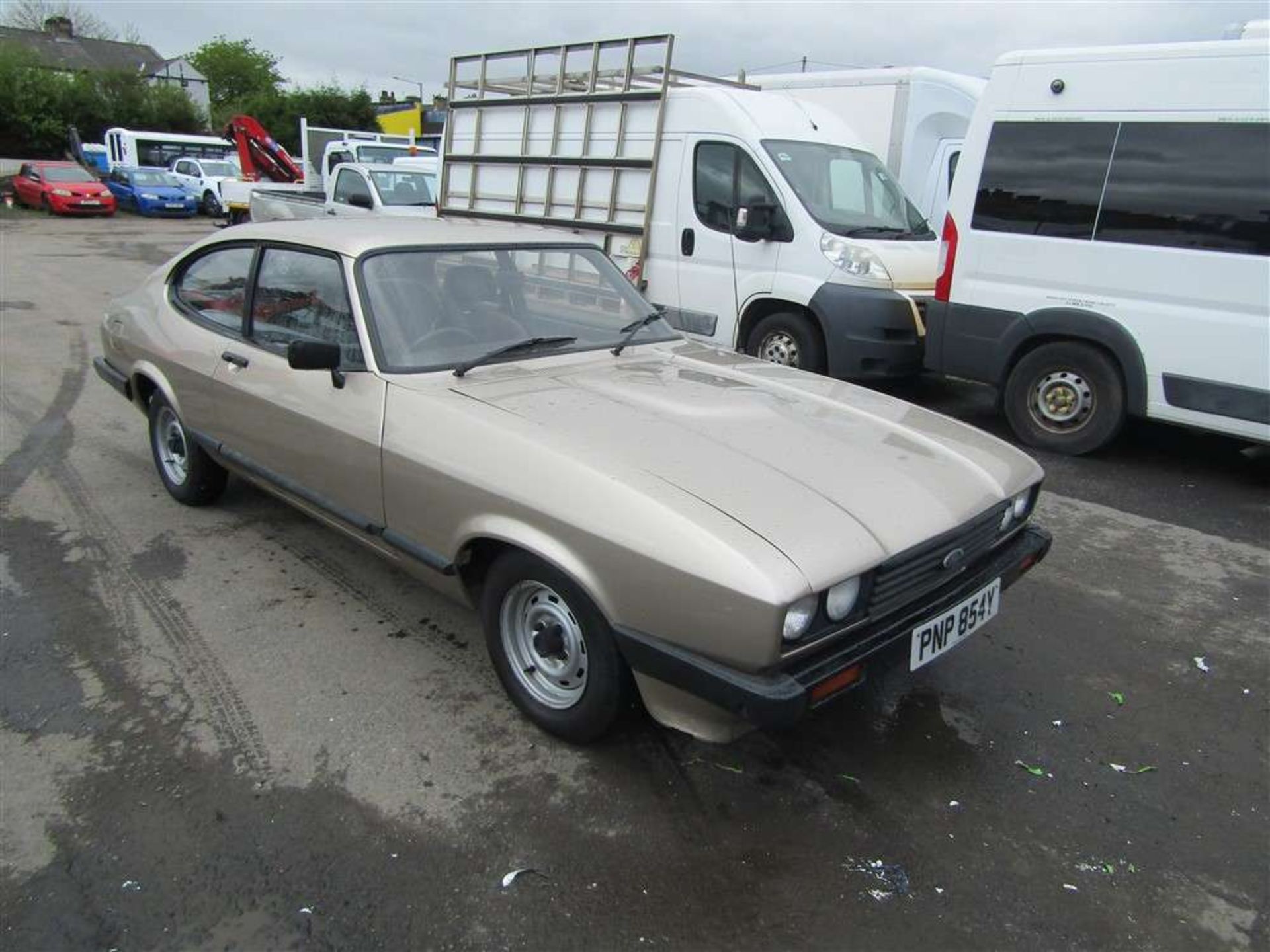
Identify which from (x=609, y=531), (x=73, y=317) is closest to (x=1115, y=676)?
(x=609, y=531)

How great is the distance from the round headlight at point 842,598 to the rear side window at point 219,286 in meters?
3.00

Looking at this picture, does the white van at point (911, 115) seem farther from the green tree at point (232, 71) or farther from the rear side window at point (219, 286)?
the green tree at point (232, 71)

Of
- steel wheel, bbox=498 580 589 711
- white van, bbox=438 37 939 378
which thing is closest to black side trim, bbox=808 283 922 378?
white van, bbox=438 37 939 378

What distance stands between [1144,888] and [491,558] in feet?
6.92

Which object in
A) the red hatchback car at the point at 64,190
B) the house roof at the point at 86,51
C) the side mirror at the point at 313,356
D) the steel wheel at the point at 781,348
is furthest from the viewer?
the house roof at the point at 86,51

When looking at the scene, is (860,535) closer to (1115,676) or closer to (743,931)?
(743,931)

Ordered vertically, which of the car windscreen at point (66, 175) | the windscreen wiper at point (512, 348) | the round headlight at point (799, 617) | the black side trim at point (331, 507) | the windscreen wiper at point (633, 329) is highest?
the car windscreen at point (66, 175)

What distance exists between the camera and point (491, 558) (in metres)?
2.92

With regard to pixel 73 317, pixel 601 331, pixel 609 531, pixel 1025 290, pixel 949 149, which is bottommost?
pixel 73 317

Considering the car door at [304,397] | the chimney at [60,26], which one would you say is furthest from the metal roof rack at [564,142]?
the chimney at [60,26]

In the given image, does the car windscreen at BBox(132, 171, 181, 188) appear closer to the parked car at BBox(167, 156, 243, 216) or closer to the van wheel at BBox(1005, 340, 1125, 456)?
the parked car at BBox(167, 156, 243, 216)

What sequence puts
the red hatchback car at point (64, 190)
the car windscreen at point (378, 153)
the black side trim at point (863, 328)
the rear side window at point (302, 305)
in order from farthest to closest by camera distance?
the red hatchback car at point (64, 190)
the car windscreen at point (378, 153)
the black side trim at point (863, 328)
the rear side window at point (302, 305)

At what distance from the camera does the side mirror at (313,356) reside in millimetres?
3143

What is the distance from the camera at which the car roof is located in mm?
3545
